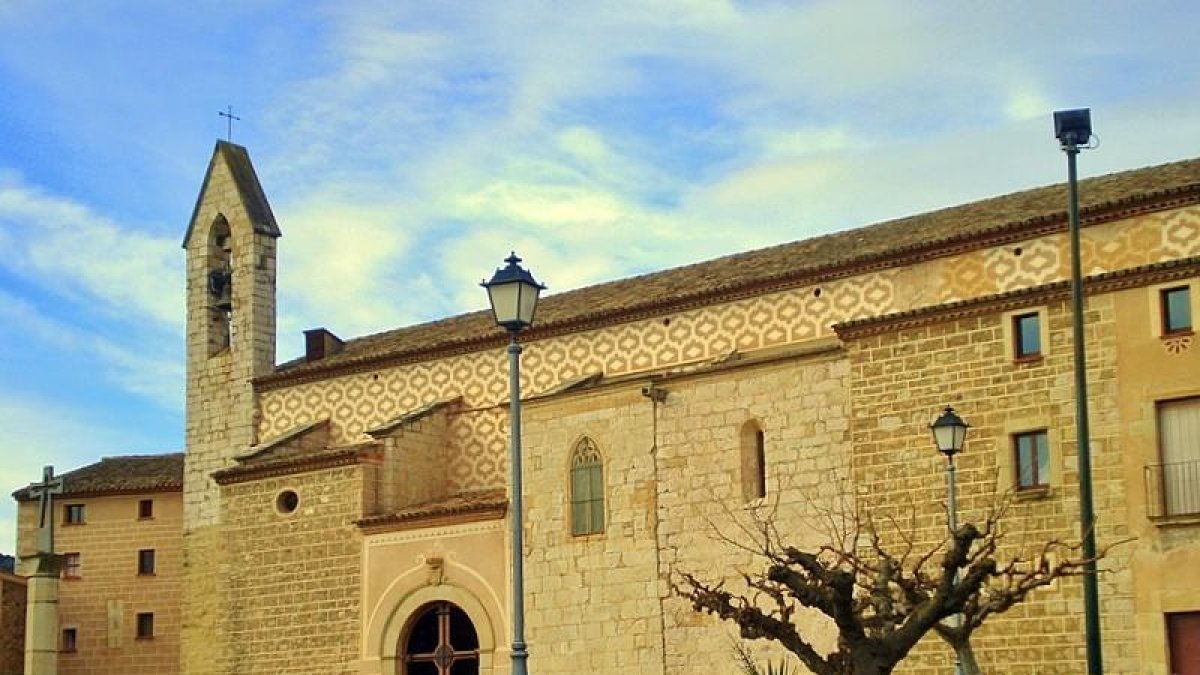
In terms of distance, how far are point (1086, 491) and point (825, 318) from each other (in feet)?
35.4

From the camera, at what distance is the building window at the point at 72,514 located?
4559cm

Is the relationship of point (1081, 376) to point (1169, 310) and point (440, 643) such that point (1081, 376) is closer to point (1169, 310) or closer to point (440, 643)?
Answer: point (1169, 310)

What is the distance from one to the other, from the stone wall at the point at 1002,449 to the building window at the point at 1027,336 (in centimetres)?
12

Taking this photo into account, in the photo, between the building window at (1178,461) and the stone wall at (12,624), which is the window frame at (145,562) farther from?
the building window at (1178,461)

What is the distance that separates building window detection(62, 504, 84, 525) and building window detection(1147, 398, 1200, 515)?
2995cm

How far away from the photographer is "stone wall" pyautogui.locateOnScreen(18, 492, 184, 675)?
44062 mm

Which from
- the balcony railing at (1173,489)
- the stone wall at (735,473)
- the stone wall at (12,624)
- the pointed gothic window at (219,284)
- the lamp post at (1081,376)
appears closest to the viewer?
the lamp post at (1081,376)

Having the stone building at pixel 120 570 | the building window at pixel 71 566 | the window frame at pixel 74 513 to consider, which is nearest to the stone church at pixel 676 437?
the stone building at pixel 120 570

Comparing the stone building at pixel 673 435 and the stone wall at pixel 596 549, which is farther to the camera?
the stone wall at pixel 596 549

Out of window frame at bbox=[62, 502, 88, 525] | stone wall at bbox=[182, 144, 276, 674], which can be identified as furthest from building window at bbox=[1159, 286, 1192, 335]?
window frame at bbox=[62, 502, 88, 525]

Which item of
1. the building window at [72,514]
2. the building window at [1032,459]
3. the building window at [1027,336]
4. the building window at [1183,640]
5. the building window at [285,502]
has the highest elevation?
the building window at [1027,336]

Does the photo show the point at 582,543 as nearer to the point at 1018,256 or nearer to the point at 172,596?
the point at 1018,256

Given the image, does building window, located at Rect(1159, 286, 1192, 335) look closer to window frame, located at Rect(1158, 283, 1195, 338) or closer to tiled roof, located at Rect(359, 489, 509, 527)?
window frame, located at Rect(1158, 283, 1195, 338)

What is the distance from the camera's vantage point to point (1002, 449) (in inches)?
982
